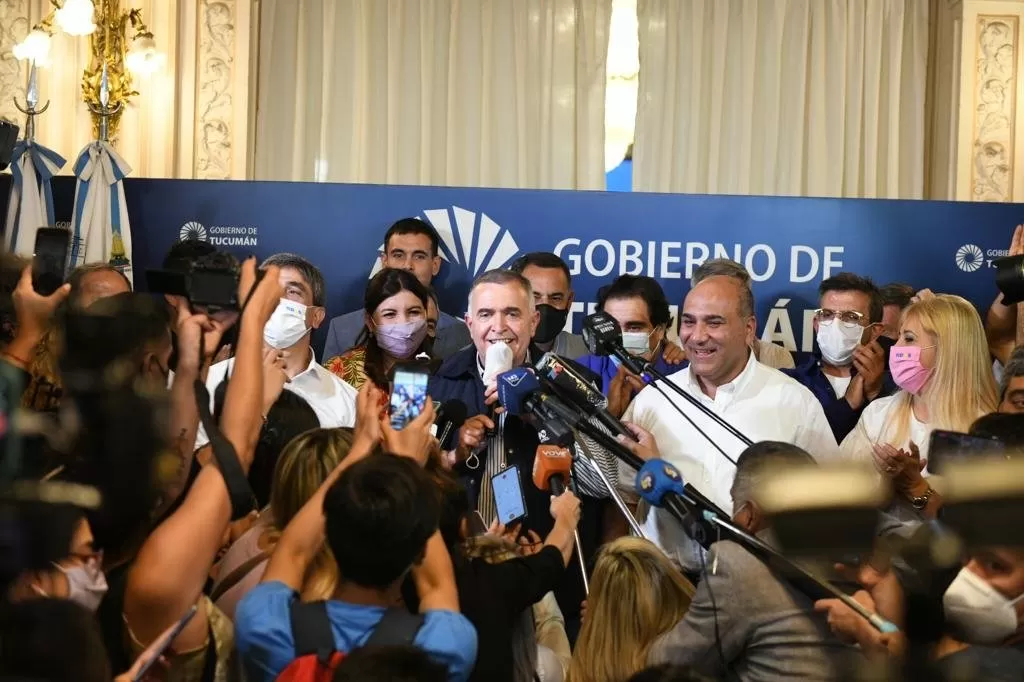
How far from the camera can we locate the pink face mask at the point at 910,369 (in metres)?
3.75

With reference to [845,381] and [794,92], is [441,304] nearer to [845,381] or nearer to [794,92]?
[845,381]

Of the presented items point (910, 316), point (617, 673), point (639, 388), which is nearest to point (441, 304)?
point (639, 388)

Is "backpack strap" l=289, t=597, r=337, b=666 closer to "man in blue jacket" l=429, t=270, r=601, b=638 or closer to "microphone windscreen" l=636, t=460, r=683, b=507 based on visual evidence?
"microphone windscreen" l=636, t=460, r=683, b=507

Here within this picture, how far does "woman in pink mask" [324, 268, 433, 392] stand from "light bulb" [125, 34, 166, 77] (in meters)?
2.89

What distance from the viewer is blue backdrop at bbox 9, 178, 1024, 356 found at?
207 inches

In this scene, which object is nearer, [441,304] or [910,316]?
[910,316]

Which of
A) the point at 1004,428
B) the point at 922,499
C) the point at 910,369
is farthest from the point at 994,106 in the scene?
the point at 1004,428

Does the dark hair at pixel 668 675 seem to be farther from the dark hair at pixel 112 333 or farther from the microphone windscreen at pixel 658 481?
the dark hair at pixel 112 333

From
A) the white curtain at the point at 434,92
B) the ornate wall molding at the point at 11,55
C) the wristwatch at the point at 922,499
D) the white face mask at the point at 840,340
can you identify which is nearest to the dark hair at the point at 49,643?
the wristwatch at the point at 922,499

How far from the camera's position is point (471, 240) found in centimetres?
528

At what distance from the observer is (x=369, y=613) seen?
2072 millimetres

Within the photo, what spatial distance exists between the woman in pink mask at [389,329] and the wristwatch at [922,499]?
1687mm

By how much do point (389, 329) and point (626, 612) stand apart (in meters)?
1.92

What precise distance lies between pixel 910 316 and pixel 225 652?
8.01 feet
